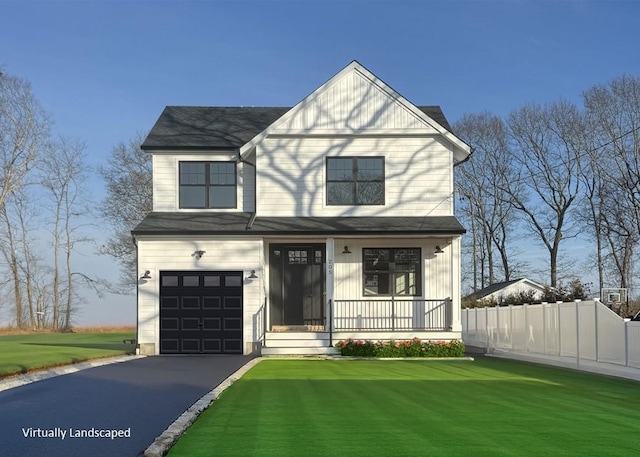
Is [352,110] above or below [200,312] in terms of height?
above

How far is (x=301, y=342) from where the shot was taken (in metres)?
22.2

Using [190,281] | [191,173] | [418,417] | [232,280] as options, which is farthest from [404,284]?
[418,417]

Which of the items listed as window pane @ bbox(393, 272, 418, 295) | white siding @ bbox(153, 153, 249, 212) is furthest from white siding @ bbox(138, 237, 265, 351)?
window pane @ bbox(393, 272, 418, 295)

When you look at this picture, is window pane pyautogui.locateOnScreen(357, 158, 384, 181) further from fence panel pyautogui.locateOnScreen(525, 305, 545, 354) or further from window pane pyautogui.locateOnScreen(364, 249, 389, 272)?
fence panel pyautogui.locateOnScreen(525, 305, 545, 354)

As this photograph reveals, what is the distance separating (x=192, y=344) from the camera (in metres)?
22.5

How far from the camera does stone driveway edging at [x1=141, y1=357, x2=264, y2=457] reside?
7064 mm

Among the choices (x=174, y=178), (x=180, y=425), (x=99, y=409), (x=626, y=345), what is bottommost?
(x=99, y=409)

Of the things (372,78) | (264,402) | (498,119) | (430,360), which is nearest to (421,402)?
(264,402)

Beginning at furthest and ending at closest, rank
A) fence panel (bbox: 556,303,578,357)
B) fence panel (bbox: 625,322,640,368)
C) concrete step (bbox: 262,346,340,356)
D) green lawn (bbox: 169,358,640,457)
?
concrete step (bbox: 262,346,340,356) < fence panel (bbox: 556,303,578,357) < fence panel (bbox: 625,322,640,368) < green lawn (bbox: 169,358,640,457)

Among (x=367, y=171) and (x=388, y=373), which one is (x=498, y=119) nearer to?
(x=367, y=171)

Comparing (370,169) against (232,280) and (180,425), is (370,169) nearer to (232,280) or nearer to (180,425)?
(232,280)

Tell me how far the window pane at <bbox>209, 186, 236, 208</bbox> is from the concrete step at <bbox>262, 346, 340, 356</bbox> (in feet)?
17.2

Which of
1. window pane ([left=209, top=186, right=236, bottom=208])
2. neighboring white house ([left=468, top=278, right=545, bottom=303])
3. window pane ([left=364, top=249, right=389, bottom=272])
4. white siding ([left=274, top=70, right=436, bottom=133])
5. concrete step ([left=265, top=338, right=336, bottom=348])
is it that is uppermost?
white siding ([left=274, top=70, right=436, bottom=133])

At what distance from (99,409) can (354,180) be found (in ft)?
47.6
